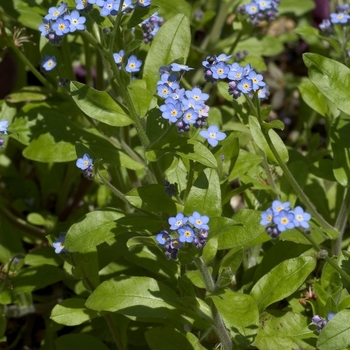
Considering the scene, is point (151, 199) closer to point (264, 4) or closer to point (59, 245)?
point (59, 245)

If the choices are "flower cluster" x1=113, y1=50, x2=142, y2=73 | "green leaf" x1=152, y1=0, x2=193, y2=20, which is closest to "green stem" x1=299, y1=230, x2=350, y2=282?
"flower cluster" x1=113, y1=50, x2=142, y2=73

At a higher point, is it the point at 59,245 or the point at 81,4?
the point at 81,4

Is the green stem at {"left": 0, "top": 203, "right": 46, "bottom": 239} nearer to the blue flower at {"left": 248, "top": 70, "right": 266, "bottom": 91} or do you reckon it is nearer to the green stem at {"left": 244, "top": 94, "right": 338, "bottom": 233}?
the green stem at {"left": 244, "top": 94, "right": 338, "bottom": 233}

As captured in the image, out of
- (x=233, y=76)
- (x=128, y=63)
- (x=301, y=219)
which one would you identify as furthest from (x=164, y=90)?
(x=301, y=219)

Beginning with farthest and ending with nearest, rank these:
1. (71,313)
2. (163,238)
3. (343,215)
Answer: (343,215)
(71,313)
(163,238)

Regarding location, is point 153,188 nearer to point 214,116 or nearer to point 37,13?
point 214,116

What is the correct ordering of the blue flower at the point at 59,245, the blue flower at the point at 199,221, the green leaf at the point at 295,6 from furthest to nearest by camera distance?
the green leaf at the point at 295,6 → the blue flower at the point at 59,245 → the blue flower at the point at 199,221

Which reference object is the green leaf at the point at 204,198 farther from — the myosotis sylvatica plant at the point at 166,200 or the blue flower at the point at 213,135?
the blue flower at the point at 213,135

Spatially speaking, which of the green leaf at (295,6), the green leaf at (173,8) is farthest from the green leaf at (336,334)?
the green leaf at (295,6)
